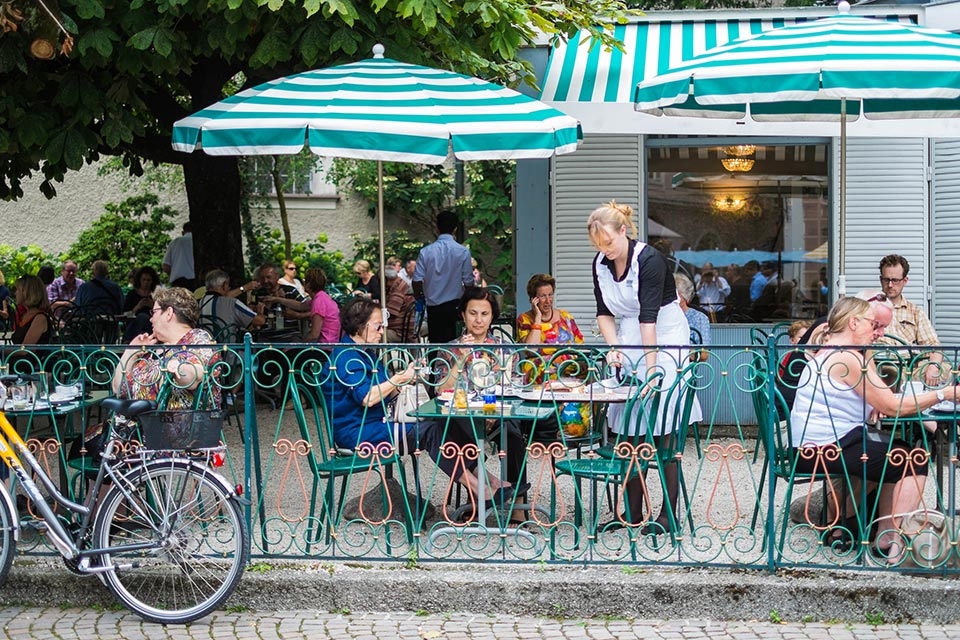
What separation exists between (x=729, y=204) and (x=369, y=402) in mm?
5042

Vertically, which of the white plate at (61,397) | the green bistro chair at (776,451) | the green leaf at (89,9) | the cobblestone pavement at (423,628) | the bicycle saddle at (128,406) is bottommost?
the cobblestone pavement at (423,628)

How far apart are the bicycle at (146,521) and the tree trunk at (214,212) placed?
5.89 meters

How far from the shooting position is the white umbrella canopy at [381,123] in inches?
270

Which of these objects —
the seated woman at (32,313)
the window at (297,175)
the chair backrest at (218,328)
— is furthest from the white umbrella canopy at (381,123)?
the window at (297,175)

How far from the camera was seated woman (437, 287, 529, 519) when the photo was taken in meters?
6.05

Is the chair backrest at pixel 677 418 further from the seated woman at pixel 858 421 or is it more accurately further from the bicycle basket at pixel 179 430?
the bicycle basket at pixel 179 430

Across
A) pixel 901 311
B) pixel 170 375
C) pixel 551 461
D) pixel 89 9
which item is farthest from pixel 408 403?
pixel 901 311

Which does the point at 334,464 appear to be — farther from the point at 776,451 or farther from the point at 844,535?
the point at 844,535

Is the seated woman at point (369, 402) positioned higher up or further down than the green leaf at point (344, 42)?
further down

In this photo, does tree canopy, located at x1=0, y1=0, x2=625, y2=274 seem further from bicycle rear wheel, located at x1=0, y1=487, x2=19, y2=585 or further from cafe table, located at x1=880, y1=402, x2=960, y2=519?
cafe table, located at x1=880, y1=402, x2=960, y2=519

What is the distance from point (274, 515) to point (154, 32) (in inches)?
131

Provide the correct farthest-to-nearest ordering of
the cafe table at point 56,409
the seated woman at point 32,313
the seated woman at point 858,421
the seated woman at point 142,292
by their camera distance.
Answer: the seated woman at point 142,292, the seated woman at point 32,313, the cafe table at point 56,409, the seated woman at point 858,421

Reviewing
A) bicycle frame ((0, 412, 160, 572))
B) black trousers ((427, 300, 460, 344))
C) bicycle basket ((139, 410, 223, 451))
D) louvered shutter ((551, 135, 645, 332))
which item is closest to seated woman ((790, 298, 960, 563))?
Result: bicycle basket ((139, 410, 223, 451))

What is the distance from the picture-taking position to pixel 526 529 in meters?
6.55
